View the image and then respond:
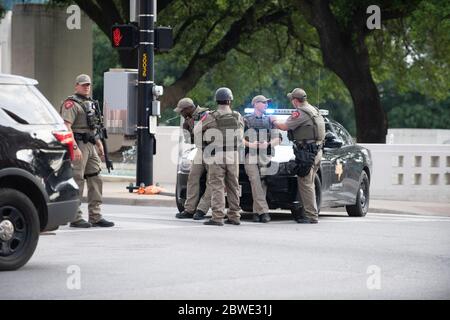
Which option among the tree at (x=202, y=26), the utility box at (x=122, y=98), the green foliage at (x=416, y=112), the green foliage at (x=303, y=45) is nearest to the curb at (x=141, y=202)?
the utility box at (x=122, y=98)

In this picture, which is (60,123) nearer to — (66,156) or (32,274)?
(66,156)

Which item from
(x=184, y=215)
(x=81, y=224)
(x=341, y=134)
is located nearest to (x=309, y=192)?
(x=184, y=215)

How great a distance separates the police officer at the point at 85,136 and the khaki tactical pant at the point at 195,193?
5.47ft

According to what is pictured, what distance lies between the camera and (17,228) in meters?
11.8

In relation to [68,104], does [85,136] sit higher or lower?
lower

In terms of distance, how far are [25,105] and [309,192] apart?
20.7 ft

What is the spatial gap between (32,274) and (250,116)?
7036 millimetres

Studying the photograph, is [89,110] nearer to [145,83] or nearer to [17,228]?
[17,228]

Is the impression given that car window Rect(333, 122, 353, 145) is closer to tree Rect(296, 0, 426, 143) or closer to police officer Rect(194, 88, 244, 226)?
police officer Rect(194, 88, 244, 226)

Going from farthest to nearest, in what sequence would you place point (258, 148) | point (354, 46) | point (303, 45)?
point (303, 45) < point (354, 46) < point (258, 148)

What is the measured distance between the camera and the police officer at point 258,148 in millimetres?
17688

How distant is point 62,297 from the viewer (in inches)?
396
